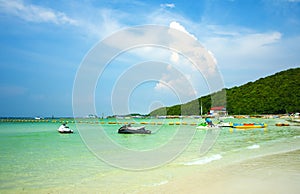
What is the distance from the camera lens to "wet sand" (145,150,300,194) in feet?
30.5

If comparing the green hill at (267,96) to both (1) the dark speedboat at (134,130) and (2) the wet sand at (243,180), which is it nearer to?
(1) the dark speedboat at (134,130)

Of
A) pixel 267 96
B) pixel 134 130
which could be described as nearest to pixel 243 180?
pixel 134 130

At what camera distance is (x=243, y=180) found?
1059cm

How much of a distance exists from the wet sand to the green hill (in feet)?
276

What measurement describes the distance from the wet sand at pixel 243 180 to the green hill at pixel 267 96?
84215 millimetres

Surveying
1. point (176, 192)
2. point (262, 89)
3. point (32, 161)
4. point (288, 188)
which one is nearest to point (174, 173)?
point (176, 192)

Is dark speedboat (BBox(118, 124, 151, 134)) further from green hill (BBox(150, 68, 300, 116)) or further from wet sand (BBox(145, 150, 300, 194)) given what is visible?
green hill (BBox(150, 68, 300, 116))

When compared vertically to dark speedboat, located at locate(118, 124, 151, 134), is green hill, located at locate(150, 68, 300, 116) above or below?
above

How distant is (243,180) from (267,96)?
11674 centimetres

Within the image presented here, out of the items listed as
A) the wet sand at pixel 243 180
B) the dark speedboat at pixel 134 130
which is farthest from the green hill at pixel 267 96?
the wet sand at pixel 243 180

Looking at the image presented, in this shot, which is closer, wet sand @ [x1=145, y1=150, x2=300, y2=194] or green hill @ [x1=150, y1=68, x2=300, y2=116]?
wet sand @ [x1=145, y1=150, x2=300, y2=194]

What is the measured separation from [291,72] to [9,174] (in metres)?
134

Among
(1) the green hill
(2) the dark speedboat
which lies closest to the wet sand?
(2) the dark speedboat

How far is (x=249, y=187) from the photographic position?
9.56 metres
